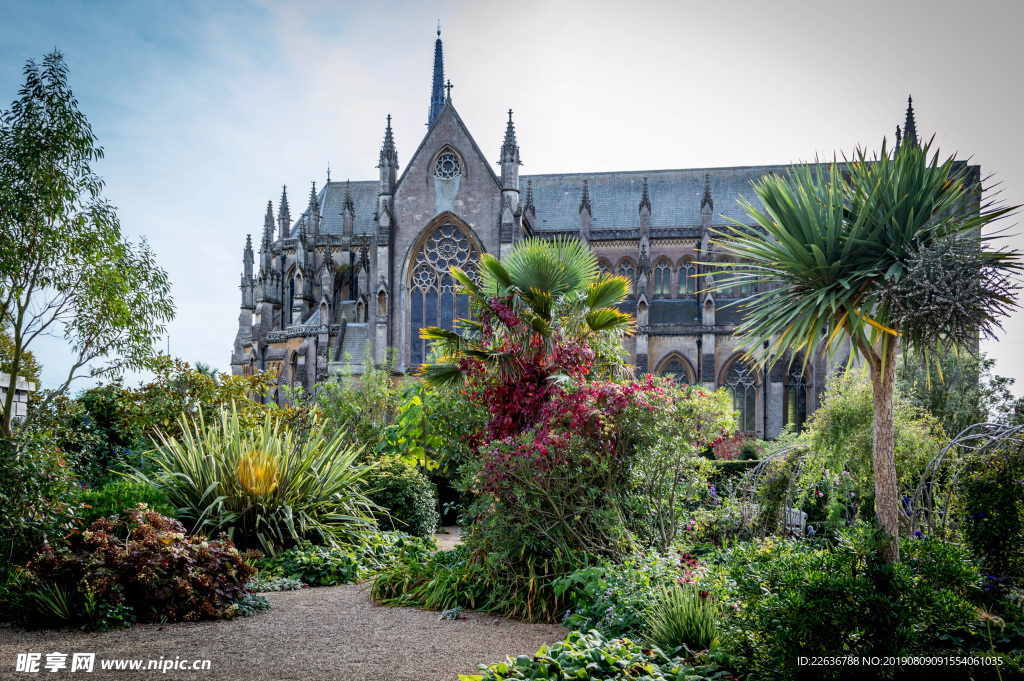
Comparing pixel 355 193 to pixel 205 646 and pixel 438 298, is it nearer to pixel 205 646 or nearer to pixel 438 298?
pixel 438 298

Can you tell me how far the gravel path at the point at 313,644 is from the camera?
17.6 feet

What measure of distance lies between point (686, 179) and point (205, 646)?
37669mm

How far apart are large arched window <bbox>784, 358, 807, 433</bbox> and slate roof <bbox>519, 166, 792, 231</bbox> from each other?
30.0 ft

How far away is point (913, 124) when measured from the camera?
32.7 meters

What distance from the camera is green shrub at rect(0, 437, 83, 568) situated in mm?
7016

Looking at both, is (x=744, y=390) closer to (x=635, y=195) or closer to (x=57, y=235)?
(x=635, y=195)

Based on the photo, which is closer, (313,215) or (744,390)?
(744,390)

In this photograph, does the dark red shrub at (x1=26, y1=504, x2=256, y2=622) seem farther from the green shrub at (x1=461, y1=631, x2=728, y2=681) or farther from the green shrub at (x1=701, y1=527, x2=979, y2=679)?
the green shrub at (x1=701, y1=527, x2=979, y2=679)

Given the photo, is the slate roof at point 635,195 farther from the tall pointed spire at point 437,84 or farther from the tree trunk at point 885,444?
the tree trunk at point 885,444

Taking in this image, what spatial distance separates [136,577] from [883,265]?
805 cm

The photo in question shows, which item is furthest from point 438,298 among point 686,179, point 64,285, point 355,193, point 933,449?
point 933,449

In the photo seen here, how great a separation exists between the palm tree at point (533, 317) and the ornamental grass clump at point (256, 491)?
2361 mm

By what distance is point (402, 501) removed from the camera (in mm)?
11648

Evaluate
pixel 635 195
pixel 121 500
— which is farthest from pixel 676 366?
pixel 121 500
